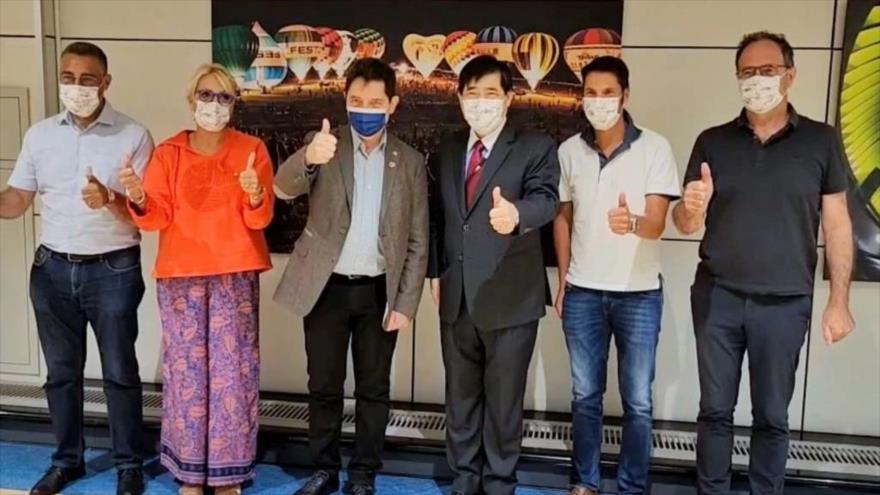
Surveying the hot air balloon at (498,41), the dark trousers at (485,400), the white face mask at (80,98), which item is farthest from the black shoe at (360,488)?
the hot air balloon at (498,41)

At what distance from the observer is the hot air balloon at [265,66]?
3.85m

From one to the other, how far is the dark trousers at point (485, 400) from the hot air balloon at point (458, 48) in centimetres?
137

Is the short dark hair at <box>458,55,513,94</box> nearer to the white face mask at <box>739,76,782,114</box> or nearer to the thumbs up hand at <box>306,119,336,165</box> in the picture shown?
the thumbs up hand at <box>306,119,336,165</box>

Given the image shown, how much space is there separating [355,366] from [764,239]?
5.22 feet

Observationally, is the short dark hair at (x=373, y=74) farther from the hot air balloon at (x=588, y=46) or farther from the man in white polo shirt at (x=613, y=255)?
the hot air balloon at (x=588, y=46)

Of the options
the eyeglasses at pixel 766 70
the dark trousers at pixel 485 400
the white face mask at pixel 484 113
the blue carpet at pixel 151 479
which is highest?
the eyeglasses at pixel 766 70

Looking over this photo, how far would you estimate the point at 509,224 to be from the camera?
260 centimetres

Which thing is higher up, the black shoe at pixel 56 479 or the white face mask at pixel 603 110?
the white face mask at pixel 603 110

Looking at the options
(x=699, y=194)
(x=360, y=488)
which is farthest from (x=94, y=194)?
(x=699, y=194)

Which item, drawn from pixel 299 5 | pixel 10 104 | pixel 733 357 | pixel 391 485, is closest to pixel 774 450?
pixel 733 357

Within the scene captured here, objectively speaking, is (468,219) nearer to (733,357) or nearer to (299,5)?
(733,357)

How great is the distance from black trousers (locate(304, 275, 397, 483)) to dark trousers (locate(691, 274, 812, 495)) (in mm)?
1192

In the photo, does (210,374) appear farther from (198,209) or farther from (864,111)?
(864,111)

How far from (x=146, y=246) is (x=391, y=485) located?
182 cm
